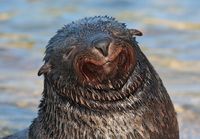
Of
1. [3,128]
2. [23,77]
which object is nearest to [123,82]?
[3,128]

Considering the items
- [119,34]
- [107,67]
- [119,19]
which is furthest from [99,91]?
[119,19]

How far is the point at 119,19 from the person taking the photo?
15.4 m

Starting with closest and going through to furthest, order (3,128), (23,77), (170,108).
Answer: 1. (170,108)
2. (3,128)
3. (23,77)

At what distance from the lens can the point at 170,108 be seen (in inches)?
289

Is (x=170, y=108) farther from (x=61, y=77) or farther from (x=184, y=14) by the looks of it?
(x=184, y=14)

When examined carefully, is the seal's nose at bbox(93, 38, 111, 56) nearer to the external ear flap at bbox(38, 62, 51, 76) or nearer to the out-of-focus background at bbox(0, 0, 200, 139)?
the external ear flap at bbox(38, 62, 51, 76)

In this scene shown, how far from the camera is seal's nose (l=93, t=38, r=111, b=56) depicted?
6387 millimetres

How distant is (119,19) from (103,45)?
907cm

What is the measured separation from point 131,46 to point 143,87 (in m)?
0.41

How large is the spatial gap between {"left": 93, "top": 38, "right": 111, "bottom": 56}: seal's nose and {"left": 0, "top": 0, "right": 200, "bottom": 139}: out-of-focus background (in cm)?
333

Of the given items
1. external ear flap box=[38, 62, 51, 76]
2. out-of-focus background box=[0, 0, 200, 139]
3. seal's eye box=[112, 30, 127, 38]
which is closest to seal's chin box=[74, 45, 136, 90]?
seal's eye box=[112, 30, 127, 38]

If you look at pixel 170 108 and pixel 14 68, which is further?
pixel 14 68

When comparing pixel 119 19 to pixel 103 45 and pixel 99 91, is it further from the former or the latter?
pixel 103 45

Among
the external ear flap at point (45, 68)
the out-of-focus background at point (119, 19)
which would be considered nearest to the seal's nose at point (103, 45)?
the external ear flap at point (45, 68)
